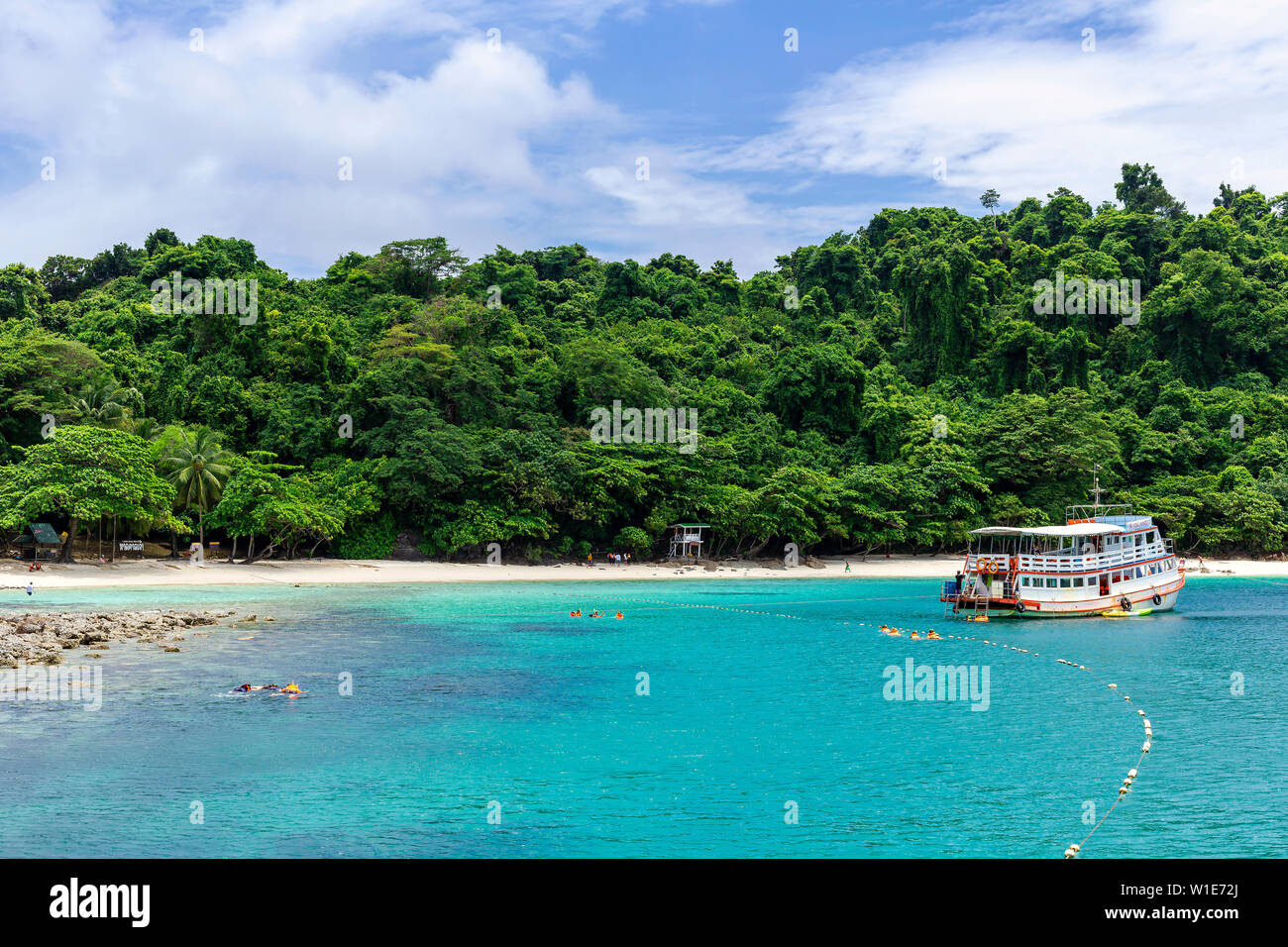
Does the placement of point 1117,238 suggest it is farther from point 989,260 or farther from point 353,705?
point 353,705

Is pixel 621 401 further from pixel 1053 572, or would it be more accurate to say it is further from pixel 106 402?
pixel 1053 572

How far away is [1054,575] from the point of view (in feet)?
125

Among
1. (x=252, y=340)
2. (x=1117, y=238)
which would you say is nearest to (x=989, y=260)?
(x=1117, y=238)

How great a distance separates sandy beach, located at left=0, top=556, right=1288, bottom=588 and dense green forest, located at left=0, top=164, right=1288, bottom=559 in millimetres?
1455

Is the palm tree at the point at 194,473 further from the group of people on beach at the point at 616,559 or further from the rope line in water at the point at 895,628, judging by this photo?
the group of people on beach at the point at 616,559

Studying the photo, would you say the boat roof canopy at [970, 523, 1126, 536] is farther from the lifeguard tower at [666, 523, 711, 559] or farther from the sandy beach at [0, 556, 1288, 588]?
the lifeguard tower at [666, 523, 711, 559]

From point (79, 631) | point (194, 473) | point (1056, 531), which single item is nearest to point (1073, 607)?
point (1056, 531)

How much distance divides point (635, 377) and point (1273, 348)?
183ft

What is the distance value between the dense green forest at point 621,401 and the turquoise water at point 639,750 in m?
20.1

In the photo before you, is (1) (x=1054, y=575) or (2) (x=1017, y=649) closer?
(2) (x=1017, y=649)

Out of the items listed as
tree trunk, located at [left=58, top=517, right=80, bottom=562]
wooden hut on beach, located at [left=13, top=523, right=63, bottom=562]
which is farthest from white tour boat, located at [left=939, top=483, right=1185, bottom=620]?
wooden hut on beach, located at [left=13, top=523, right=63, bottom=562]

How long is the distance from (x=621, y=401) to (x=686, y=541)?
11.0 meters

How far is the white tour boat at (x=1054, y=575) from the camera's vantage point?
38.2 meters

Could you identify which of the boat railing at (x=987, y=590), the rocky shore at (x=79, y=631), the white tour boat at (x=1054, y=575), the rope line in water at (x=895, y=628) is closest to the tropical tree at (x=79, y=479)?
the rocky shore at (x=79, y=631)
